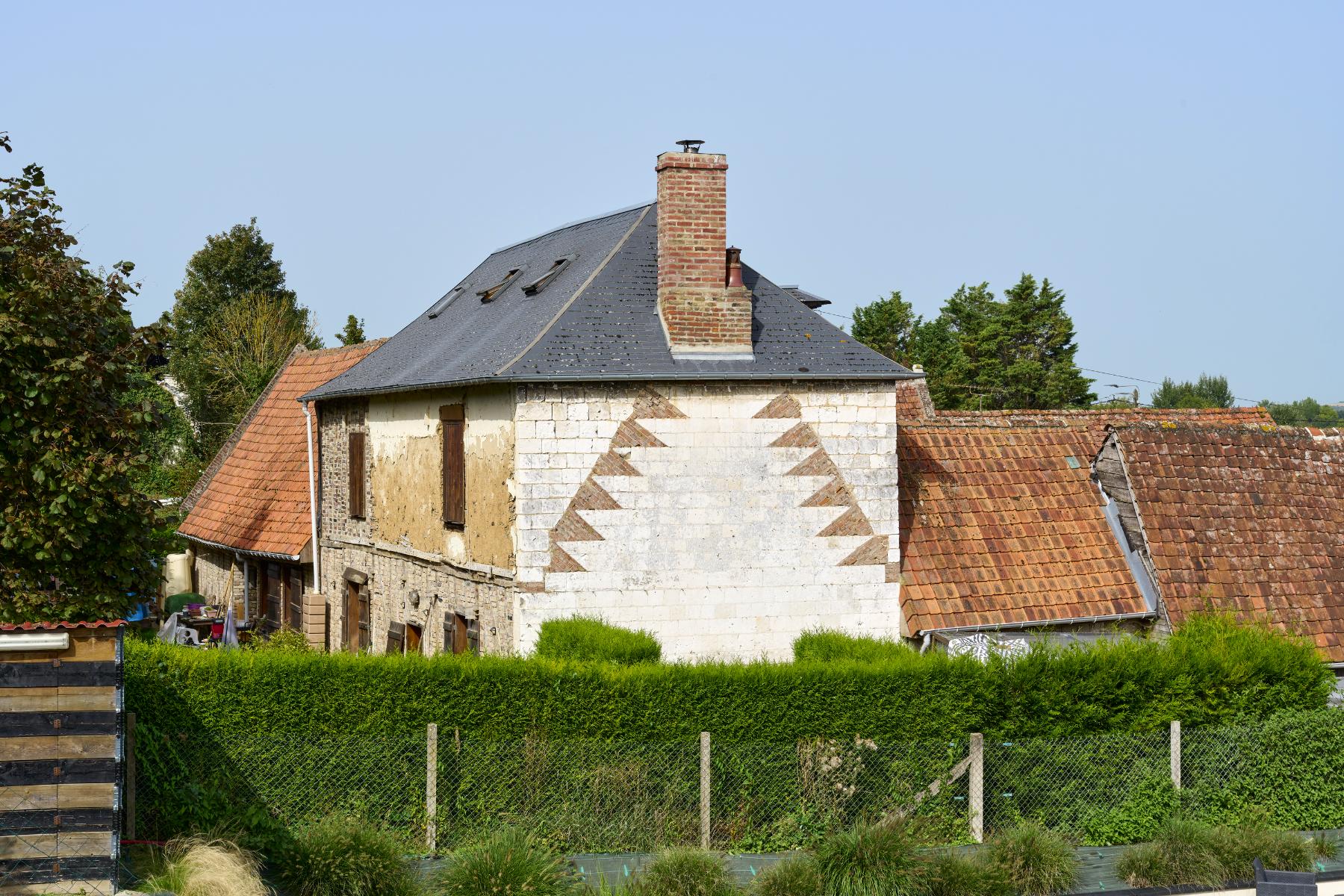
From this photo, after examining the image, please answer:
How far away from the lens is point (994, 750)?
14609 millimetres

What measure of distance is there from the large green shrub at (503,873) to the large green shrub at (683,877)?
58 centimetres

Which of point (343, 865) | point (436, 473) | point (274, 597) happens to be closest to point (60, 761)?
point (343, 865)

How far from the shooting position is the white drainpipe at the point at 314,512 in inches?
962

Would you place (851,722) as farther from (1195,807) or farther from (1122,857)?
(1195,807)

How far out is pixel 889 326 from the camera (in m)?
75.8

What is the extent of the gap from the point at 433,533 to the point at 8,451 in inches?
268

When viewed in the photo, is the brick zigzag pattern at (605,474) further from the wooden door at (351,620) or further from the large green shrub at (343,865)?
the wooden door at (351,620)

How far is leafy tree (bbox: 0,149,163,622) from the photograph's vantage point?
13.2m

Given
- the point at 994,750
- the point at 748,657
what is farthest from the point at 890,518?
the point at 994,750

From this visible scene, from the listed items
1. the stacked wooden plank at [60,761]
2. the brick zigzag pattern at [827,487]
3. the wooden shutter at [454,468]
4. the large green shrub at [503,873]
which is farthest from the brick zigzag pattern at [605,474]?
the stacked wooden plank at [60,761]

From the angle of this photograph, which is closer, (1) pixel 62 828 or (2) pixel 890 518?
(1) pixel 62 828

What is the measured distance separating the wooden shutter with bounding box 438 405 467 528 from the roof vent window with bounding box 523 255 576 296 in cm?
241

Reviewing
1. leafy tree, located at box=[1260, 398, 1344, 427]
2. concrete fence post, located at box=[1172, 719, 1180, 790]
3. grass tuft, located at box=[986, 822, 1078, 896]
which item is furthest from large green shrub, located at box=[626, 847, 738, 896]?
leafy tree, located at box=[1260, 398, 1344, 427]

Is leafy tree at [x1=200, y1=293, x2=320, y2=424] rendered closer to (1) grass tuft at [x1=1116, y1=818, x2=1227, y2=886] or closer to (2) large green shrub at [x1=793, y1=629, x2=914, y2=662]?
(2) large green shrub at [x1=793, y1=629, x2=914, y2=662]
